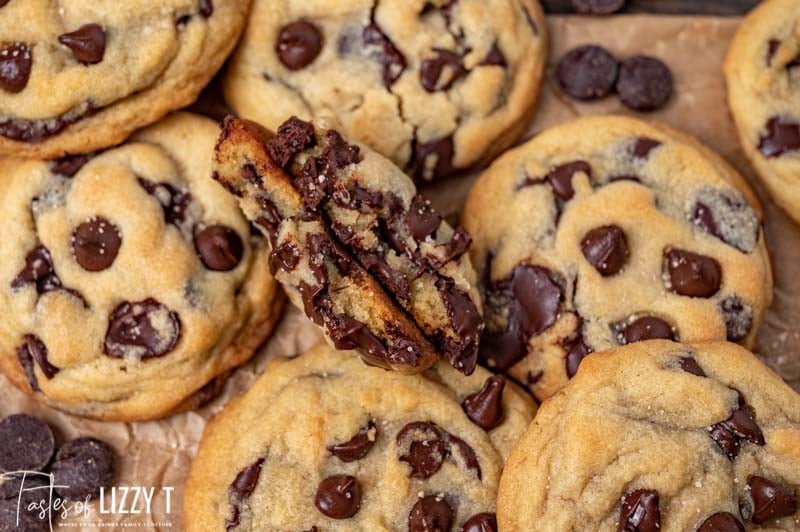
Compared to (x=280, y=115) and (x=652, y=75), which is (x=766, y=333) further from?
(x=280, y=115)

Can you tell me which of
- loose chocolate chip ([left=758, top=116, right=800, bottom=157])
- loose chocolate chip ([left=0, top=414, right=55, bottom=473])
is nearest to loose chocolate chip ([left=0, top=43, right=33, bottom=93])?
loose chocolate chip ([left=0, top=414, right=55, bottom=473])

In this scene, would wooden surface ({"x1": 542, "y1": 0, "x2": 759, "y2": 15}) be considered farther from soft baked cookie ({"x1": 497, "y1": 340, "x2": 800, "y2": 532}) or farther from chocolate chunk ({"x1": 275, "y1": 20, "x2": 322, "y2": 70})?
soft baked cookie ({"x1": 497, "y1": 340, "x2": 800, "y2": 532})

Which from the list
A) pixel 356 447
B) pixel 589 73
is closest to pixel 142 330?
pixel 356 447

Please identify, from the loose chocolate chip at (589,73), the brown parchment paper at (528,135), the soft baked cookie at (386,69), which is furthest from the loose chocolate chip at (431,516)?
the loose chocolate chip at (589,73)

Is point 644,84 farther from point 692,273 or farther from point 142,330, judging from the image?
point 142,330

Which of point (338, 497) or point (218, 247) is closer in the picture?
point (338, 497)

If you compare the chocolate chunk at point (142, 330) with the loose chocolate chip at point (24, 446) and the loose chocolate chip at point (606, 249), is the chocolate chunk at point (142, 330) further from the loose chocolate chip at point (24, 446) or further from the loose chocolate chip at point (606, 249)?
the loose chocolate chip at point (606, 249)
